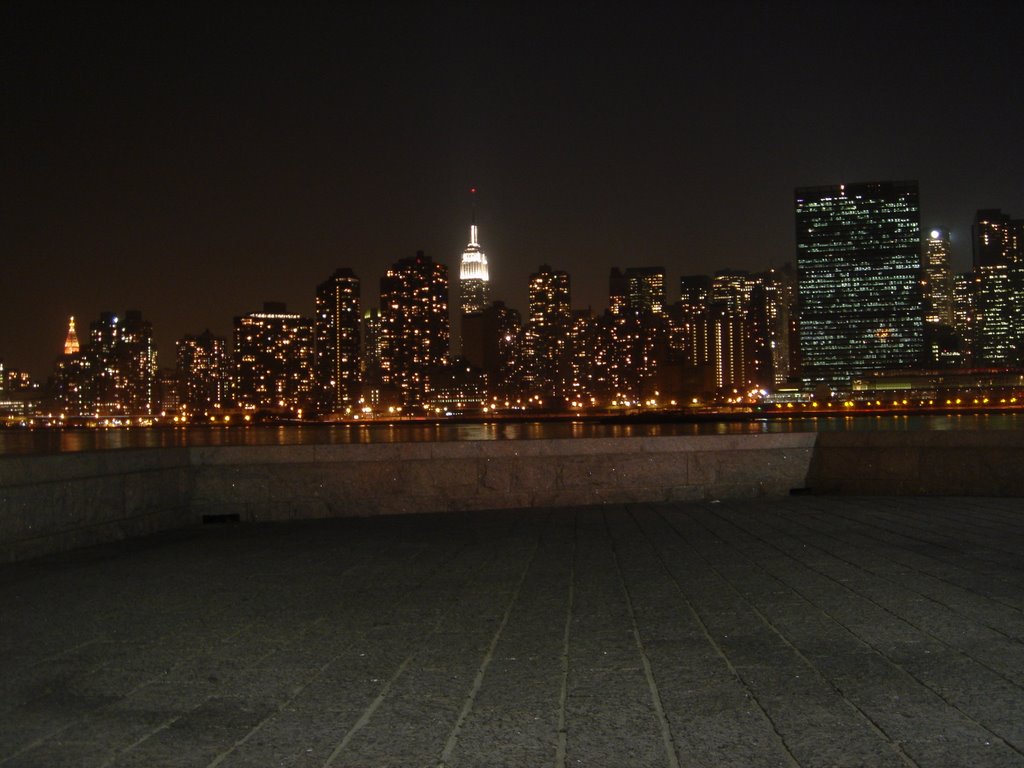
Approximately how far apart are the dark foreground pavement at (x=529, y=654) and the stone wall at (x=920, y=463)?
13.5 ft

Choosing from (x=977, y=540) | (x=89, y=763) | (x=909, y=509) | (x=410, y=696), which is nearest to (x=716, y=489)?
(x=909, y=509)

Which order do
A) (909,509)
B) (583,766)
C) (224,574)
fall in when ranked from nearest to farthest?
(583,766)
(224,574)
(909,509)

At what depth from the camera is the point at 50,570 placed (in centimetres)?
901

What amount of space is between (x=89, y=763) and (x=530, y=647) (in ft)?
8.30

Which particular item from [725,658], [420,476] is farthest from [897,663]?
[420,476]

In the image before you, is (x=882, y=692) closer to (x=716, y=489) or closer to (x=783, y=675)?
(x=783, y=675)

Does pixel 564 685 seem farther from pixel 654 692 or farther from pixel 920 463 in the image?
pixel 920 463

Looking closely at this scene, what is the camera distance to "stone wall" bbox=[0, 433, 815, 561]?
11969mm

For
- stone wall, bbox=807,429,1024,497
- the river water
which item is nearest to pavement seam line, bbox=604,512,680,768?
the river water

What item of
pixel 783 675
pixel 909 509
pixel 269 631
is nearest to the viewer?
pixel 783 675

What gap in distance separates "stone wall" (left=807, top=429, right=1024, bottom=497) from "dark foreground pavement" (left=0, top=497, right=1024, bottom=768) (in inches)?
162

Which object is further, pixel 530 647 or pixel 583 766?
pixel 530 647

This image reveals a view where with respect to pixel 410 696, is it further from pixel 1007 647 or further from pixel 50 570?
pixel 50 570

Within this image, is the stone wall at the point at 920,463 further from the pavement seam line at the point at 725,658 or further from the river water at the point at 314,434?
the pavement seam line at the point at 725,658
